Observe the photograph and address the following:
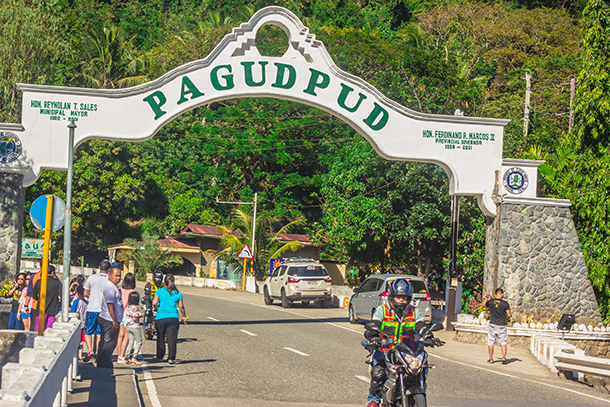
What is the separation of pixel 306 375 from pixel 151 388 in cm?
313

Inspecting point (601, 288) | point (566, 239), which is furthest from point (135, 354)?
point (601, 288)

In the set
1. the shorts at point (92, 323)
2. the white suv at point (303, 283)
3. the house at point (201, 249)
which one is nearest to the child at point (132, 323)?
the shorts at point (92, 323)

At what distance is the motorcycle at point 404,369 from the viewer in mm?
7367

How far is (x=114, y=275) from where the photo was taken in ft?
41.1

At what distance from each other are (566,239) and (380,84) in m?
17.7

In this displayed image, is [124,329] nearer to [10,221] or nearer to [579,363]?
[10,221]

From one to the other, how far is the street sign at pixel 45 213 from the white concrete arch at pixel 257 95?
7530 mm

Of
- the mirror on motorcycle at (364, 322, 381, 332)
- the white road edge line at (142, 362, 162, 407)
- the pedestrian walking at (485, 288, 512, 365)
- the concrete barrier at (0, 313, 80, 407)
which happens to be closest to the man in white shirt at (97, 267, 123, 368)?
the white road edge line at (142, 362, 162, 407)

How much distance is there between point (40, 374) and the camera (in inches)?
222

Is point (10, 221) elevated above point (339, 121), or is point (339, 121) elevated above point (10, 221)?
point (339, 121)

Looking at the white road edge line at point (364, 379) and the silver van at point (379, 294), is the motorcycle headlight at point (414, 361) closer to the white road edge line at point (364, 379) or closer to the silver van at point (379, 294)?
the white road edge line at point (364, 379)

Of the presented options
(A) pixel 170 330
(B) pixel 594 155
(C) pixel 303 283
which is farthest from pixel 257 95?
(C) pixel 303 283

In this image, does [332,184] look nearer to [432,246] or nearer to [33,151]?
[432,246]

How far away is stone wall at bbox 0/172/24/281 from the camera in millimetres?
17969
